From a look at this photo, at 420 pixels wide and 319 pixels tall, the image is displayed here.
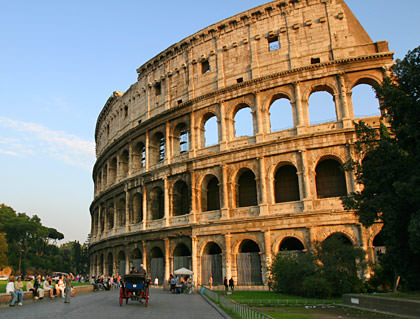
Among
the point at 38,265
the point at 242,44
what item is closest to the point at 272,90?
the point at 242,44

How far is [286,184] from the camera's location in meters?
25.3

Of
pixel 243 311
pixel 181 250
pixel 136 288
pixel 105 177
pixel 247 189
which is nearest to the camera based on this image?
pixel 243 311

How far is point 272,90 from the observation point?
25922 mm

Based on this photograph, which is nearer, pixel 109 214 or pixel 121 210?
pixel 121 210

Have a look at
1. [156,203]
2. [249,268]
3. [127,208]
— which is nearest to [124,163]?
[127,208]

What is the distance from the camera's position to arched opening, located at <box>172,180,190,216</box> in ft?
95.3

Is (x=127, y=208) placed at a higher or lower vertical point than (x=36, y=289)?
higher

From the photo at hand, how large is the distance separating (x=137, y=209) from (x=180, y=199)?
5021 mm

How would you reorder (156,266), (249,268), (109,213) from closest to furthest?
(249,268) → (156,266) → (109,213)

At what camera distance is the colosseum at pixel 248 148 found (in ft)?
76.7

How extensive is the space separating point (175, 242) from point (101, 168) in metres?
17.2

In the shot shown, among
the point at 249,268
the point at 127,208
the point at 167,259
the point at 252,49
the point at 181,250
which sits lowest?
the point at 249,268

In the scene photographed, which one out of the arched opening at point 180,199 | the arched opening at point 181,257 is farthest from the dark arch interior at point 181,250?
the arched opening at point 180,199

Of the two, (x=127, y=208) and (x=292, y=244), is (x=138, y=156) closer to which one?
(x=127, y=208)
